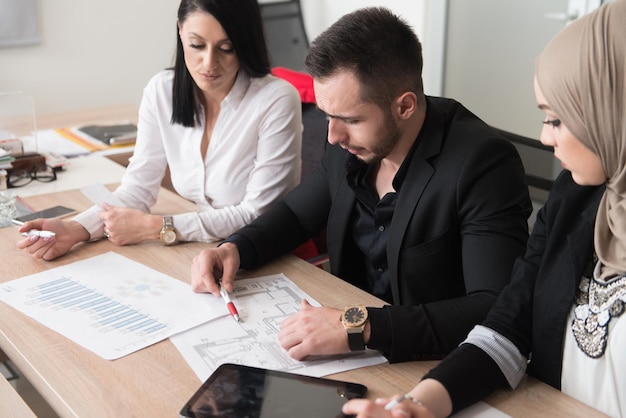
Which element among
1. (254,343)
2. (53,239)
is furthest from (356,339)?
(53,239)

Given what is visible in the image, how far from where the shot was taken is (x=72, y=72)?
13.7ft

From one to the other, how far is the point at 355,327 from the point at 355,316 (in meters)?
0.03

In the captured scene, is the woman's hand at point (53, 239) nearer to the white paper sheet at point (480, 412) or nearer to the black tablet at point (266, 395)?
the black tablet at point (266, 395)


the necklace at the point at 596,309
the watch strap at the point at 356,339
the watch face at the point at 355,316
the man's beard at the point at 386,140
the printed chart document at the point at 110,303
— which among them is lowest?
the printed chart document at the point at 110,303

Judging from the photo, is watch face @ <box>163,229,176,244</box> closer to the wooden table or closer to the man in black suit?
the man in black suit

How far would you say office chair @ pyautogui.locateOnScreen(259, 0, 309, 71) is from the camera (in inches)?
180

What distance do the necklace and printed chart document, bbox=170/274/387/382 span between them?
1.12 ft

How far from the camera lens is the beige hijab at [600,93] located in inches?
42.4

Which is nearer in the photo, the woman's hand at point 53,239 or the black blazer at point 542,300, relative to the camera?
the black blazer at point 542,300

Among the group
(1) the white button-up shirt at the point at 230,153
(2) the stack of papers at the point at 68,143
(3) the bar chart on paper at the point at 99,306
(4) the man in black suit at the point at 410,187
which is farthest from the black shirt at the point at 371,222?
(2) the stack of papers at the point at 68,143

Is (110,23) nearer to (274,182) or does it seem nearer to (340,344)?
(274,182)

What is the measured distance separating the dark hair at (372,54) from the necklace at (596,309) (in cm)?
58

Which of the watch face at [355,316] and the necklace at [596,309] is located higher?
the necklace at [596,309]

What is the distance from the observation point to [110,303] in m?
1.53
